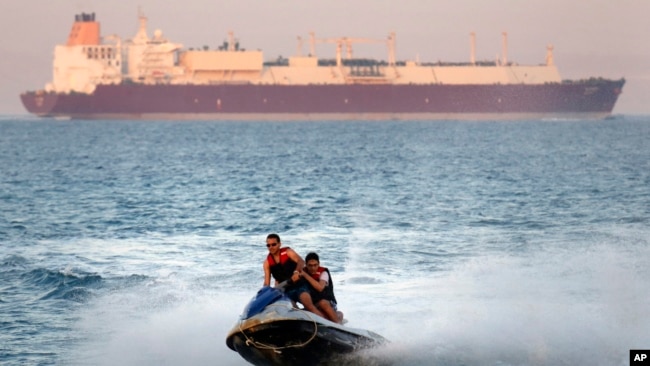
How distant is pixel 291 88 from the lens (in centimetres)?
12319

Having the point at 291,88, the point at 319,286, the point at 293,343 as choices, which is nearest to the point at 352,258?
the point at 319,286

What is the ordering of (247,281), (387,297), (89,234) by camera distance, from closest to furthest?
(387,297) < (247,281) < (89,234)

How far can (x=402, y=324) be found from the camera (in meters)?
14.7

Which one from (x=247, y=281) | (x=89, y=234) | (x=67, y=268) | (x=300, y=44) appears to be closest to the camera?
(x=247, y=281)

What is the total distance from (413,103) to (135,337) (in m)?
111

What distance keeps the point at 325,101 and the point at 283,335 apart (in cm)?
11295

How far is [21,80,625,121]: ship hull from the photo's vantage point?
123 metres

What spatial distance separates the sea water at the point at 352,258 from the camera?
14000 millimetres

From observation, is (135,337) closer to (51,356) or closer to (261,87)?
(51,356)

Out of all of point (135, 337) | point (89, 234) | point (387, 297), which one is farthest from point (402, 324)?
point (89, 234)

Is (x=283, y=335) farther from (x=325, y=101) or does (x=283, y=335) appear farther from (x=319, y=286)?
(x=325, y=101)

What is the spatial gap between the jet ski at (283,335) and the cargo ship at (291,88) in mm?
111497

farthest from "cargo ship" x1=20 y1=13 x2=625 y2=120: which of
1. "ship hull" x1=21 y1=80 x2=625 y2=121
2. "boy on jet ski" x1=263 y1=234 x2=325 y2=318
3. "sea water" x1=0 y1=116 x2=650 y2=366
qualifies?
"boy on jet ski" x1=263 y1=234 x2=325 y2=318

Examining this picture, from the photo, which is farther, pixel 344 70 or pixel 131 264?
pixel 344 70
